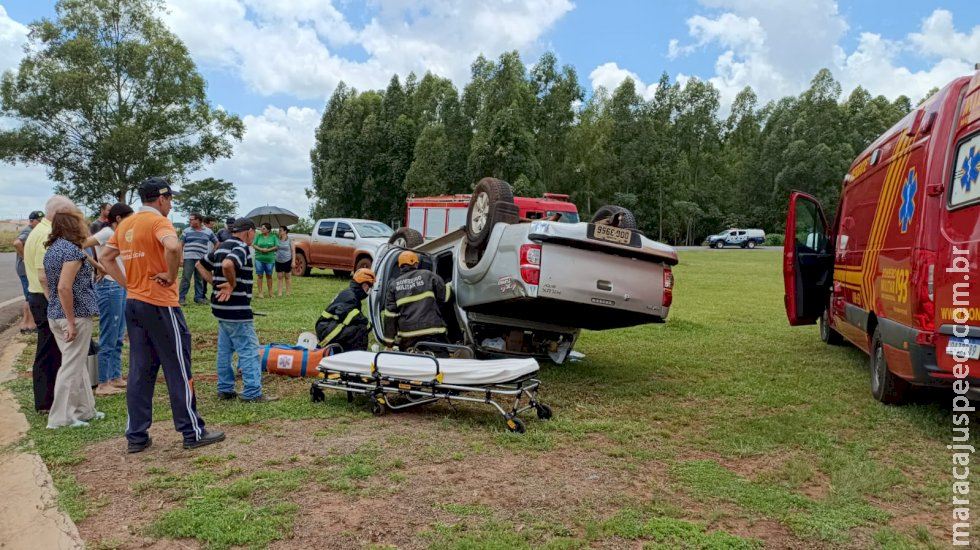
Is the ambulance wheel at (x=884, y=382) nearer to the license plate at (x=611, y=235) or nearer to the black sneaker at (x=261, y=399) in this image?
the license plate at (x=611, y=235)

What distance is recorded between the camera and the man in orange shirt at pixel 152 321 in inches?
168

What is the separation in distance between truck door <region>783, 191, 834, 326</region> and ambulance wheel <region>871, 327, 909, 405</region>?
7.38 ft

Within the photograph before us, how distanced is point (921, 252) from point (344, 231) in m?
14.1

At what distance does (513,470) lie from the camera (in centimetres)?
401

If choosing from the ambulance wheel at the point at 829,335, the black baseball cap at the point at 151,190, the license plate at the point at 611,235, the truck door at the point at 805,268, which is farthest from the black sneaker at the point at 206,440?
the ambulance wheel at the point at 829,335

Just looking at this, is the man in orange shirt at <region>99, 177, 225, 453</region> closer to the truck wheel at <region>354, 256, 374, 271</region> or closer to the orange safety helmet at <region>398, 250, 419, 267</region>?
the orange safety helmet at <region>398, 250, 419, 267</region>

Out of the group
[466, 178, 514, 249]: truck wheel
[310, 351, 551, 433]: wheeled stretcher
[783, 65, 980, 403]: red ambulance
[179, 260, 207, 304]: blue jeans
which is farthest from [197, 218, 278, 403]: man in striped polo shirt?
[179, 260, 207, 304]: blue jeans

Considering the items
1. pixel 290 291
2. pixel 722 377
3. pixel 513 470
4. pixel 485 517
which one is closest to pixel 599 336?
pixel 722 377

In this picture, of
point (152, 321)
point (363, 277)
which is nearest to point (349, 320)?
point (363, 277)

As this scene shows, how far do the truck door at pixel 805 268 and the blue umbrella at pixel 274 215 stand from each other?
10485 millimetres

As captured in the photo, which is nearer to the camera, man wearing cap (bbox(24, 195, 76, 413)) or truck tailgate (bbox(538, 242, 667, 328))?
man wearing cap (bbox(24, 195, 76, 413))

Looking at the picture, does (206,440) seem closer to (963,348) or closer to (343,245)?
(963,348)

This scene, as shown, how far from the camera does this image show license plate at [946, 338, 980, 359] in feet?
14.3

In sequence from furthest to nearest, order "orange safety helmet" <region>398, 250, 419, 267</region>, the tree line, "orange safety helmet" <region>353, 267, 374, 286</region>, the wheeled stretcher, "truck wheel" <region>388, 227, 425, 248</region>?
the tree line
"truck wheel" <region>388, 227, 425, 248</region>
"orange safety helmet" <region>353, 267, 374, 286</region>
"orange safety helmet" <region>398, 250, 419, 267</region>
the wheeled stretcher
